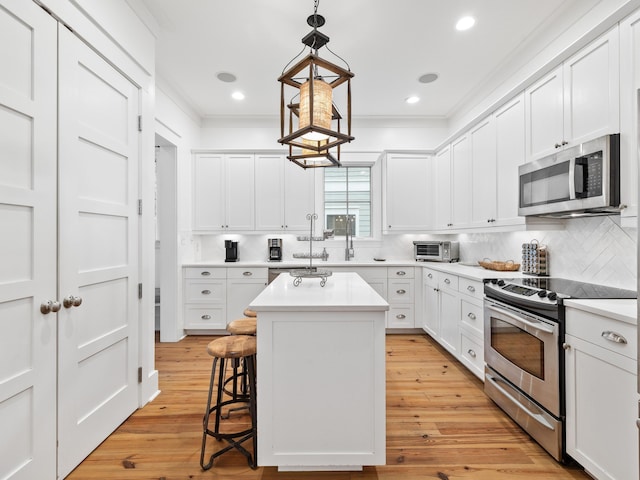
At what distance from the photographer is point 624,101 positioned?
1697mm

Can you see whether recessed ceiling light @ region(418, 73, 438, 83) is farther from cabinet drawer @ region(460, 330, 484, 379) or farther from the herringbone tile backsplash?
cabinet drawer @ region(460, 330, 484, 379)

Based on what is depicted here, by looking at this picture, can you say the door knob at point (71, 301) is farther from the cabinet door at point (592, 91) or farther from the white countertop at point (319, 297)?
the cabinet door at point (592, 91)

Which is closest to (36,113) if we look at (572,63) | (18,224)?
(18,224)

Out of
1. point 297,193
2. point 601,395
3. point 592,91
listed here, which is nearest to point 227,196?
point 297,193

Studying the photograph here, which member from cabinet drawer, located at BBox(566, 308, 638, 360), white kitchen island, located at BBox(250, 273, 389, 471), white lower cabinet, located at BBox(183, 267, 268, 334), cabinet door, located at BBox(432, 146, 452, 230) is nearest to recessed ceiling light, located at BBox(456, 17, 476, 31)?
cabinet door, located at BBox(432, 146, 452, 230)

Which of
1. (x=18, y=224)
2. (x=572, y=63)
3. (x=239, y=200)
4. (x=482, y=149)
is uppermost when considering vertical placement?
(x=572, y=63)

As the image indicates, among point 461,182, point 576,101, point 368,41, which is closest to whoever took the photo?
point 576,101

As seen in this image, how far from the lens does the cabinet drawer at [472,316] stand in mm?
2639

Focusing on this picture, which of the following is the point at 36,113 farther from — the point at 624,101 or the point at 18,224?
the point at 624,101

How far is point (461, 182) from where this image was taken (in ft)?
11.7

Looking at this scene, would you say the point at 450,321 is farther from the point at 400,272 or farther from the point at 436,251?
the point at 436,251

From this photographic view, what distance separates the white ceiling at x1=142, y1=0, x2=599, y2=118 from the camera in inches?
94.9

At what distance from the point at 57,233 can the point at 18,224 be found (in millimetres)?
206

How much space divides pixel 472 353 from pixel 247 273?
2673mm
